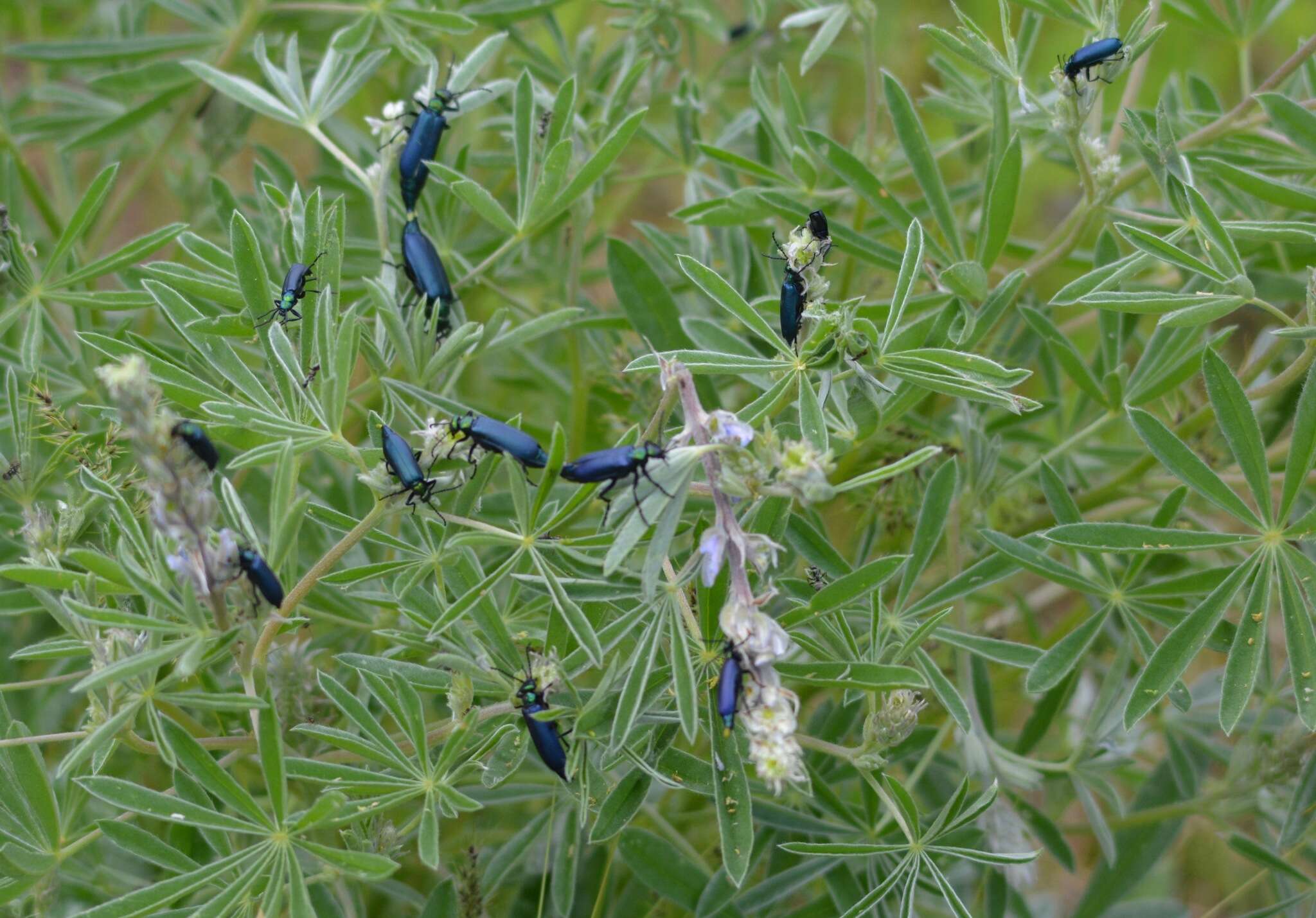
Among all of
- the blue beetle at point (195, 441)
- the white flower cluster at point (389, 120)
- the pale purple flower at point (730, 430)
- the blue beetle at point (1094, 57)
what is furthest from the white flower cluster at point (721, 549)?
the white flower cluster at point (389, 120)

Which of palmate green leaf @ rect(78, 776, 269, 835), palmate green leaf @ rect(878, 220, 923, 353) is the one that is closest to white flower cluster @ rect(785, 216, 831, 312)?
palmate green leaf @ rect(878, 220, 923, 353)

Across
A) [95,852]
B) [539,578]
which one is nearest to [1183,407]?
[539,578]

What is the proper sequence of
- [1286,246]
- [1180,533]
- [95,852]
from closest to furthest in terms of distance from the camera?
[1180,533] < [95,852] < [1286,246]

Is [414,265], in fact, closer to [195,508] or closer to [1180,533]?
[195,508]

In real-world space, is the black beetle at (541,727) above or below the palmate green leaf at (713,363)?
below

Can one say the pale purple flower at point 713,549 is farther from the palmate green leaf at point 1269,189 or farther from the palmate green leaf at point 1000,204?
the palmate green leaf at point 1269,189

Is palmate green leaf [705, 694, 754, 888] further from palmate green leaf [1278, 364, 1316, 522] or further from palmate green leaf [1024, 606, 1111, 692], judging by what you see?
palmate green leaf [1278, 364, 1316, 522]
